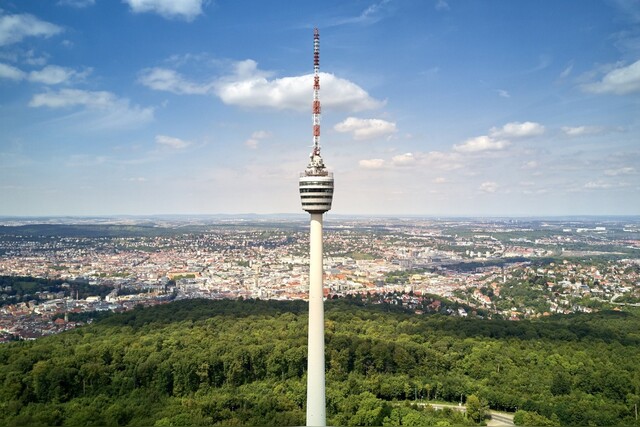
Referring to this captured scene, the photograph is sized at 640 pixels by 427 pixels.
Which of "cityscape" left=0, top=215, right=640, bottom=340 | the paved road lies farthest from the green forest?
"cityscape" left=0, top=215, right=640, bottom=340

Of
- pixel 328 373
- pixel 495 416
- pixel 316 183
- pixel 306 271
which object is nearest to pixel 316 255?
pixel 316 183

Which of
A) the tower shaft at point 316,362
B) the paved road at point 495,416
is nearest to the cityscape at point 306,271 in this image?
the paved road at point 495,416

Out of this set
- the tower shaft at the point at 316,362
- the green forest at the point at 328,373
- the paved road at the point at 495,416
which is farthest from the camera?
the paved road at the point at 495,416

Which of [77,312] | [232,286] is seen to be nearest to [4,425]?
[77,312]

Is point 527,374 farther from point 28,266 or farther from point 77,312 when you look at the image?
point 28,266

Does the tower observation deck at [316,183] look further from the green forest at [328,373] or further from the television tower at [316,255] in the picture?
the green forest at [328,373]

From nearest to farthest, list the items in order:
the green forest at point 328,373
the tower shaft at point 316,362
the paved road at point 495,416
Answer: the tower shaft at point 316,362 < the green forest at point 328,373 < the paved road at point 495,416

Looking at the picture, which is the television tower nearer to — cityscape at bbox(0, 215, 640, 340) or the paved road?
the paved road

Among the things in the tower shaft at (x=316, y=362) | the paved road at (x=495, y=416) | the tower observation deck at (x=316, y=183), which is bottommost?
the paved road at (x=495, y=416)
